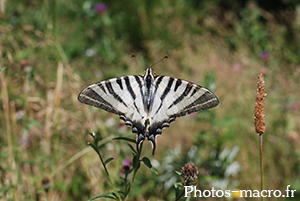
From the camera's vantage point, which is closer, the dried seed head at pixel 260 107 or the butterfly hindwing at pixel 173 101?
the dried seed head at pixel 260 107

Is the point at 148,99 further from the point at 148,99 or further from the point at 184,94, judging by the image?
the point at 184,94

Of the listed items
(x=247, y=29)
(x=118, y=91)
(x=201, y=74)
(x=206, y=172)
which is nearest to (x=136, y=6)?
(x=201, y=74)

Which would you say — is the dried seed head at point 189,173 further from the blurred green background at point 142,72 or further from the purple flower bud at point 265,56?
the purple flower bud at point 265,56

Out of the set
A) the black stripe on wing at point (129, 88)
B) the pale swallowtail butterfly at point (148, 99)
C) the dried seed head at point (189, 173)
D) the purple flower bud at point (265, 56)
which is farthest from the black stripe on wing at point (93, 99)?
the purple flower bud at point (265, 56)

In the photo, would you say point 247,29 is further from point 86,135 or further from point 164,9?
point 86,135

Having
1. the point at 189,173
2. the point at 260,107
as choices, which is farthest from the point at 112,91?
the point at 260,107

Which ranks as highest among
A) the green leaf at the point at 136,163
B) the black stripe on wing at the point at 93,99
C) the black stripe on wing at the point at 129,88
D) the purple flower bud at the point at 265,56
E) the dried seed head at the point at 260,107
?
the purple flower bud at the point at 265,56
